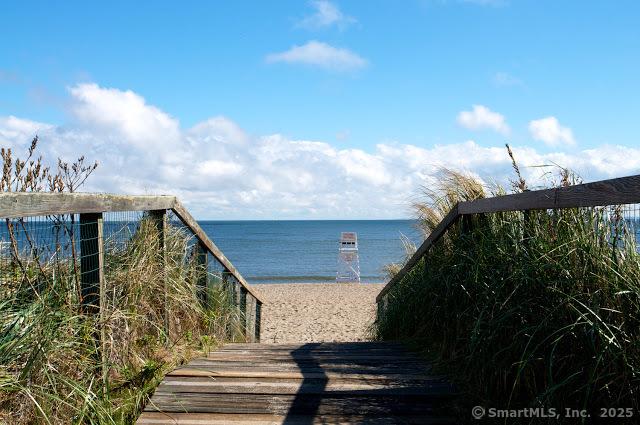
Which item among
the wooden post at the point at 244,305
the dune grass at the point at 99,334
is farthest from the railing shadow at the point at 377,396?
the wooden post at the point at 244,305

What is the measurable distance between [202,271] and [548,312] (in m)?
3.27

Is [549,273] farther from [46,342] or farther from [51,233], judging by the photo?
[51,233]

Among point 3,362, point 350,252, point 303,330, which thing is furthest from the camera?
point 350,252

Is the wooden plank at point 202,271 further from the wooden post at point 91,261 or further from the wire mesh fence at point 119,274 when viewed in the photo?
the wooden post at point 91,261

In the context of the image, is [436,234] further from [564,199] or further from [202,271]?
[564,199]

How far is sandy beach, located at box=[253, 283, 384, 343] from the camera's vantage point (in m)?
11.4

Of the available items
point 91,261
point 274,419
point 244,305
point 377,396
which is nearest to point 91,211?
point 91,261

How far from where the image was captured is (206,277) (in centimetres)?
537

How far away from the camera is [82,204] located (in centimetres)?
318

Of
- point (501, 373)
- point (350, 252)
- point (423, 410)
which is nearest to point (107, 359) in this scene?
point (423, 410)

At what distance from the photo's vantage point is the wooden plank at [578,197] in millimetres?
2334

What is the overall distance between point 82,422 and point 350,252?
26295 mm

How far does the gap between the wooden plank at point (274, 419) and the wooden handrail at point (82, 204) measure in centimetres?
116

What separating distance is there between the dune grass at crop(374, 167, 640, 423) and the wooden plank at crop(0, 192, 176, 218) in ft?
7.09
